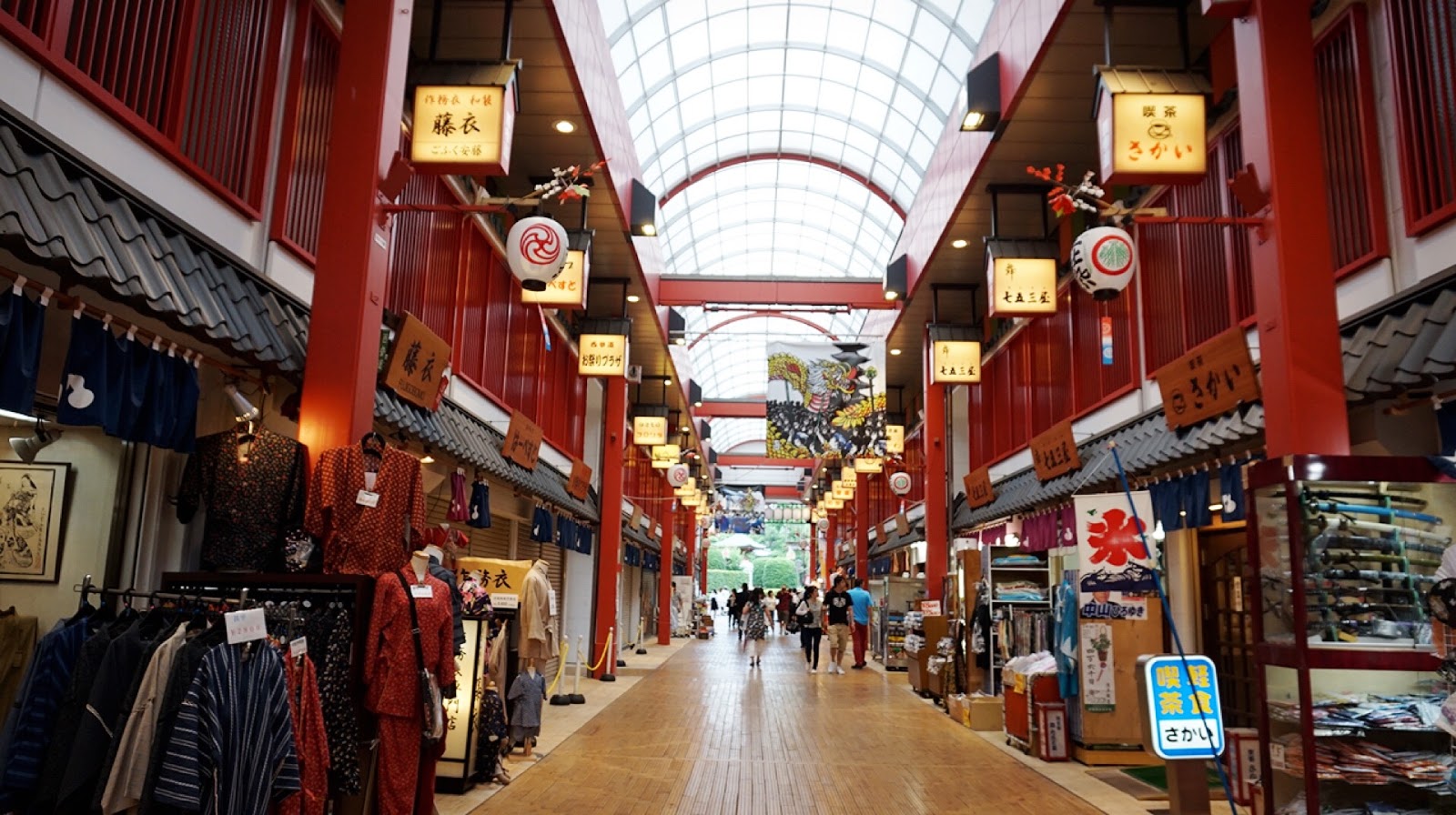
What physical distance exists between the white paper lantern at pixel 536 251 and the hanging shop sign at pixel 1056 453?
6.58 m

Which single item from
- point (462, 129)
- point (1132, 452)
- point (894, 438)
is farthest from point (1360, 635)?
point (894, 438)

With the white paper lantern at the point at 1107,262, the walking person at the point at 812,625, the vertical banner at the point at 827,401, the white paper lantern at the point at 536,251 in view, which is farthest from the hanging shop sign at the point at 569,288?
the walking person at the point at 812,625

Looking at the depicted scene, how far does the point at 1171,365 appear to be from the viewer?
8156mm

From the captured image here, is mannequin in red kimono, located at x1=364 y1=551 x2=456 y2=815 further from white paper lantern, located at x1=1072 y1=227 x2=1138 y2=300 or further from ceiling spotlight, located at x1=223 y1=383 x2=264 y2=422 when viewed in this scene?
white paper lantern, located at x1=1072 y1=227 x2=1138 y2=300

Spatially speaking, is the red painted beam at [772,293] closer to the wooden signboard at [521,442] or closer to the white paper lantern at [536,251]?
the wooden signboard at [521,442]

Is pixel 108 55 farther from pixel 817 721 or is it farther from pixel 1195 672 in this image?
pixel 817 721

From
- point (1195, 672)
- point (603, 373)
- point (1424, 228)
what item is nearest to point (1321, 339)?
point (1424, 228)

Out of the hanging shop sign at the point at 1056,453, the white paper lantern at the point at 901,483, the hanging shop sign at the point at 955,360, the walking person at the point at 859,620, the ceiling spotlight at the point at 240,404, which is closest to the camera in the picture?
the ceiling spotlight at the point at 240,404

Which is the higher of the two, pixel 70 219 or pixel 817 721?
pixel 70 219

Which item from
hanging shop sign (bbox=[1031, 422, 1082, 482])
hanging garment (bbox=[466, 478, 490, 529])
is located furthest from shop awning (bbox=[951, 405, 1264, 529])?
hanging garment (bbox=[466, 478, 490, 529])

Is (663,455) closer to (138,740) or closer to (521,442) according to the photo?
(521,442)

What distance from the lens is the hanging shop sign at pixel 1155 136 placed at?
262 inches

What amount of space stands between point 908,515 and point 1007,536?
8999mm

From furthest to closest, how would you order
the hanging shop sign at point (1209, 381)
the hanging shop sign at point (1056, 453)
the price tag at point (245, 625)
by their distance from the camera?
the hanging shop sign at point (1056, 453) < the hanging shop sign at point (1209, 381) < the price tag at point (245, 625)
